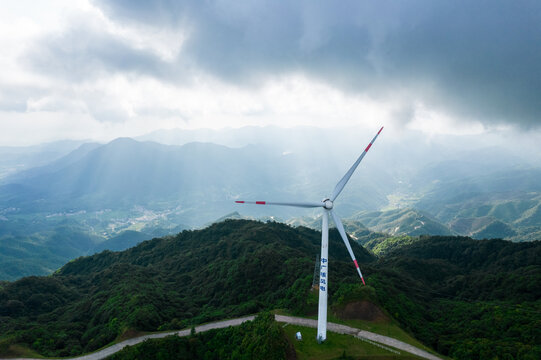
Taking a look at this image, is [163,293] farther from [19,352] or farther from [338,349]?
Result: [338,349]

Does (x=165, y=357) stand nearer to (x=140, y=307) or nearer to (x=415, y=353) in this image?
(x=140, y=307)

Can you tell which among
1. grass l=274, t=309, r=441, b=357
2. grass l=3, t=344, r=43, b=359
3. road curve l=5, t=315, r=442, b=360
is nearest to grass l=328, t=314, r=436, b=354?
grass l=274, t=309, r=441, b=357

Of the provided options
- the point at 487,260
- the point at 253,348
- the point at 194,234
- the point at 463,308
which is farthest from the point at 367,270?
the point at 194,234

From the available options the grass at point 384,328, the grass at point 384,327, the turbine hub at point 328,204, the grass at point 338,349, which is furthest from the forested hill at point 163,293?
the turbine hub at point 328,204

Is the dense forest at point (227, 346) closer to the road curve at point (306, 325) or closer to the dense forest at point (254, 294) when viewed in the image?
the dense forest at point (254, 294)

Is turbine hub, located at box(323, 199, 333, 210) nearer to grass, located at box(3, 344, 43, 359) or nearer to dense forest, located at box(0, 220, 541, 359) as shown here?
dense forest, located at box(0, 220, 541, 359)
